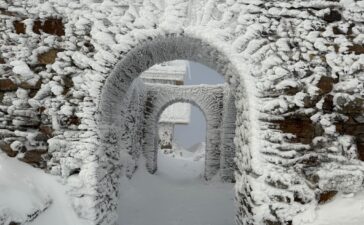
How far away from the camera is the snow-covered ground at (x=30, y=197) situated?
217cm

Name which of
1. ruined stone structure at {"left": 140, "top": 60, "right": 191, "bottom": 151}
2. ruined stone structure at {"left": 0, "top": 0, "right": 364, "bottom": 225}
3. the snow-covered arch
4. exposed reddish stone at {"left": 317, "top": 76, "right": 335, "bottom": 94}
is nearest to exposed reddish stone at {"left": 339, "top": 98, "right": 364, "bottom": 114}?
ruined stone structure at {"left": 0, "top": 0, "right": 364, "bottom": 225}

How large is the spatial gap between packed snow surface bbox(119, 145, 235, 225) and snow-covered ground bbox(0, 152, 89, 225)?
248 centimetres

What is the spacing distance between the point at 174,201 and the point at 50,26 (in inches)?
179

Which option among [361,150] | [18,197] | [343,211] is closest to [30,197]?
[18,197]

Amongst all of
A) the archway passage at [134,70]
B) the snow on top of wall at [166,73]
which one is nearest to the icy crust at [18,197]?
the archway passage at [134,70]

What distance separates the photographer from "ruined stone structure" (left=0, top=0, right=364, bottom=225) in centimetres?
233

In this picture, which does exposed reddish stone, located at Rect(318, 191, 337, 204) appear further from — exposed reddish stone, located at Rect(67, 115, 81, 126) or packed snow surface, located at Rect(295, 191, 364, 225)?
exposed reddish stone, located at Rect(67, 115, 81, 126)

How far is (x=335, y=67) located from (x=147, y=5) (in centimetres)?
147

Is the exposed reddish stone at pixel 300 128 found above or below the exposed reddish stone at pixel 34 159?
above

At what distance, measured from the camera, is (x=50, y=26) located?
2709 mm

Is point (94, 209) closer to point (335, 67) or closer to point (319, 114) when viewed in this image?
point (319, 114)

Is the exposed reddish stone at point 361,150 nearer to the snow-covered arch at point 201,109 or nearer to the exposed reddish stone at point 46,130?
the exposed reddish stone at point 46,130

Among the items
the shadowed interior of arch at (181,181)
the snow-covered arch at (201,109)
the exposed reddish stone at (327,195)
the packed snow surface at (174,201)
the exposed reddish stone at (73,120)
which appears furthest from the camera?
the snow-covered arch at (201,109)

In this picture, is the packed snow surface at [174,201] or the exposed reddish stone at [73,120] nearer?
the exposed reddish stone at [73,120]
